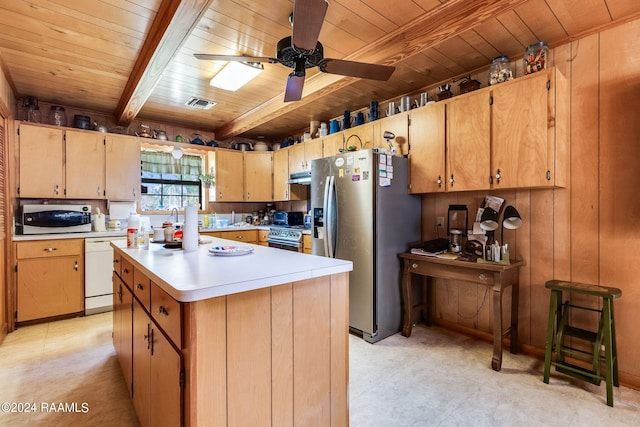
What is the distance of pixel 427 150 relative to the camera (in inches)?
116

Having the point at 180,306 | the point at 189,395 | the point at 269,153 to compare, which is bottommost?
the point at 189,395

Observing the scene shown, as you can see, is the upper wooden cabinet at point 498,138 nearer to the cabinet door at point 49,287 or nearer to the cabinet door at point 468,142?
the cabinet door at point 468,142

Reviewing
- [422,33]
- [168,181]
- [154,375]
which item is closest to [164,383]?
[154,375]

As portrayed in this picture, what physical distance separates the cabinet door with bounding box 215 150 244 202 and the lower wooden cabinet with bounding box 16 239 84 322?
1928mm

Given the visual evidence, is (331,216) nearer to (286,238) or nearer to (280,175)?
(286,238)

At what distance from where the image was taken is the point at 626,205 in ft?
7.07

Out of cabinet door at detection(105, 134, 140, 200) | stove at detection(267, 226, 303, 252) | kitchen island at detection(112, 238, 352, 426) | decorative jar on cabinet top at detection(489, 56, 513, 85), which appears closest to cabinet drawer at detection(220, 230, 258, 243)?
stove at detection(267, 226, 303, 252)

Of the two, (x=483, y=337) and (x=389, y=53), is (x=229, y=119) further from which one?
(x=483, y=337)

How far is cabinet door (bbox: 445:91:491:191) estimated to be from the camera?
2.56 m

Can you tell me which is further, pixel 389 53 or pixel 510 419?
pixel 389 53

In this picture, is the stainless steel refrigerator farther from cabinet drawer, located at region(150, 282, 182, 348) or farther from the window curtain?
the window curtain

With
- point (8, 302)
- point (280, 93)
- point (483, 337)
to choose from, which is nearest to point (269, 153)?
point (280, 93)

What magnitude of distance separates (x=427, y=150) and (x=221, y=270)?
233 cm

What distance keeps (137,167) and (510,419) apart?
4615 mm
